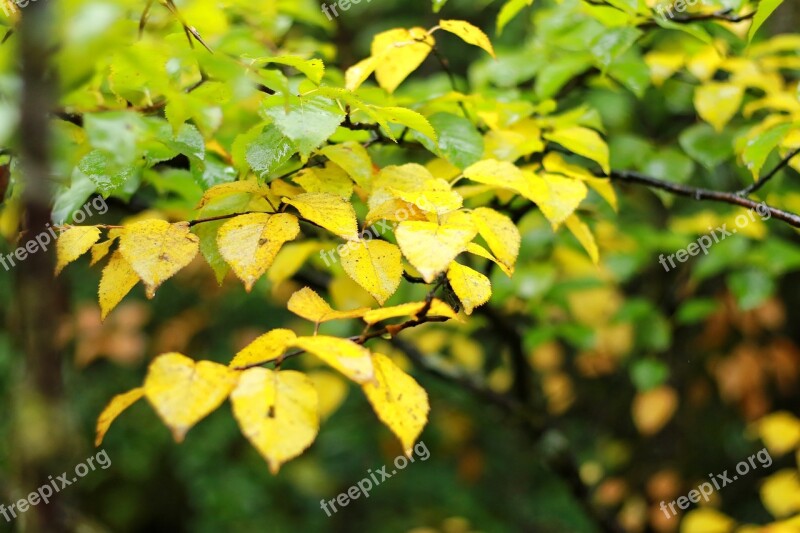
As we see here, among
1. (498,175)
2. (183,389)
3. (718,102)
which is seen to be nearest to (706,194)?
(718,102)

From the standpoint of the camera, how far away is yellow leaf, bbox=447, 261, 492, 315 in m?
0.72

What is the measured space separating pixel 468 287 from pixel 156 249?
0.35 metres

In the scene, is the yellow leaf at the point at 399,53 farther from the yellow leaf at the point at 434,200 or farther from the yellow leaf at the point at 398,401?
the yellow leaf at the point at 398,401

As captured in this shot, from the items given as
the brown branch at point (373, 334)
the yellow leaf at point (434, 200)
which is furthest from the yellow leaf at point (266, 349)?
the yellow leaf at point (434, 200)

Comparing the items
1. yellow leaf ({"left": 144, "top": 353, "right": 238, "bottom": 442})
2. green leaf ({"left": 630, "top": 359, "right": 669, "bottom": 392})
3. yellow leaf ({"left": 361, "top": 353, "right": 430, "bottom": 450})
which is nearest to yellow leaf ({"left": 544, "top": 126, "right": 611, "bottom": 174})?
yellow leaf ({"left": 361, "top": 353, "right": 430, "bottom": 450})

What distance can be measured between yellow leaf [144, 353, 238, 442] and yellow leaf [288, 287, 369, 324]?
0.42 ft

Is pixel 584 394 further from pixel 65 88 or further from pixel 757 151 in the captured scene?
pixel 65 88

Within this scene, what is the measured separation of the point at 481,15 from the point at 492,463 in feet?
6.77

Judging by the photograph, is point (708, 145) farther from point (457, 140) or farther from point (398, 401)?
point (398, 401)

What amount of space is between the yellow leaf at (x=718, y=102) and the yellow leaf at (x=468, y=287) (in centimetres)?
66

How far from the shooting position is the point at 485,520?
9.18 ft

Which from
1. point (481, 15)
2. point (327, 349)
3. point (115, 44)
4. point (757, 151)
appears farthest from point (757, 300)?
point (481, 15)

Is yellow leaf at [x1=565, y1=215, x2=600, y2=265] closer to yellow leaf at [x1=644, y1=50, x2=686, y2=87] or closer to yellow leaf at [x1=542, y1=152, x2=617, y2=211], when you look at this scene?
yellow leaf at [x1=542, y1=152, x2=617, y2=211]

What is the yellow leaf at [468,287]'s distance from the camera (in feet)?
2.38
